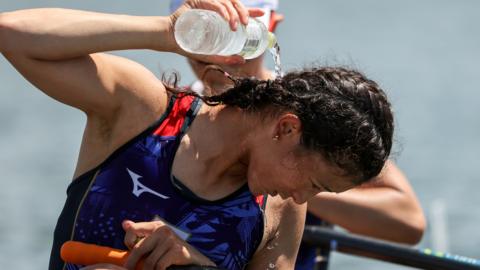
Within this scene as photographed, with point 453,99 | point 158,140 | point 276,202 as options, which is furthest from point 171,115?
point 453,99

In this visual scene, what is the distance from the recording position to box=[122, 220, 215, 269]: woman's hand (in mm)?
2842

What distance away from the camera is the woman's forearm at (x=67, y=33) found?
2.84 m

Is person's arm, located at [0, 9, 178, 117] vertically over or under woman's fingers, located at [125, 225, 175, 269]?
over

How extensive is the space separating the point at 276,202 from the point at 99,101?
59cm

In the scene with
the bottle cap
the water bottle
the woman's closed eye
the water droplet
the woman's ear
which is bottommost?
the woman's closed eye

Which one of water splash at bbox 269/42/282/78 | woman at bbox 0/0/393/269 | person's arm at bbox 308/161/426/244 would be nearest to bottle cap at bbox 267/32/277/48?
water splash at bbox 269/42/282/78

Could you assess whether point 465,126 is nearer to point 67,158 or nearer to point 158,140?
point 67,158

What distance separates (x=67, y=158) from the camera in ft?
36.5

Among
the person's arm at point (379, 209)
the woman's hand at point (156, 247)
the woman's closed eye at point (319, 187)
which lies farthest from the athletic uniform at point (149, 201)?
the person's arm at point (379, 209)

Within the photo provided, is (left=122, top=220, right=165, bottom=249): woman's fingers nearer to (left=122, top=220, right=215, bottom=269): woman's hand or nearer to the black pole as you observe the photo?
(left=122, top=220, right=215, bottom=269): woman's hand

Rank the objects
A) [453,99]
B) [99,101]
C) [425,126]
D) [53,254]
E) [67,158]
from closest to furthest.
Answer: [99,101], [53,254], [67,158], [425,126], [453,99]

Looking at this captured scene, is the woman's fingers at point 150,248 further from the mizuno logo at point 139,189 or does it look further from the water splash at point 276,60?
the water splash at point 276,60

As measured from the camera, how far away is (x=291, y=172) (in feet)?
9.80

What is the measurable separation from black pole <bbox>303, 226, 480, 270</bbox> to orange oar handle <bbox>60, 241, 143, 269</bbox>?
64.3 inches
